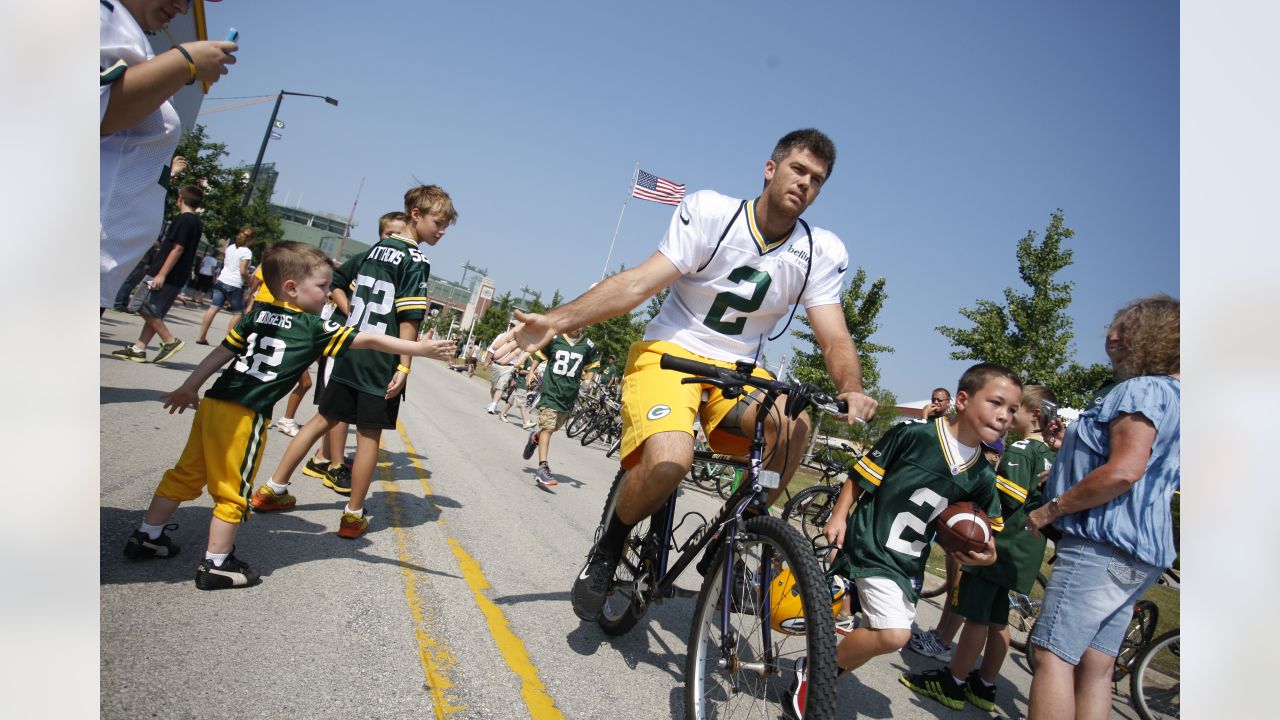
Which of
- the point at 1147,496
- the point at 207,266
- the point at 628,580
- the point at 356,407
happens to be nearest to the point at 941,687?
the point at 1147,496

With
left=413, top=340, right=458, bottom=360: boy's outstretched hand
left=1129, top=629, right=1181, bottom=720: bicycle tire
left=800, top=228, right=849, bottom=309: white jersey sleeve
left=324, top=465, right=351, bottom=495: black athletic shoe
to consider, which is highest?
left=800, top=228, right=849, bottom=309: white jersey sleeve

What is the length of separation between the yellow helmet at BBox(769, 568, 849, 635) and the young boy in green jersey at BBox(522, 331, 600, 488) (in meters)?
6.35

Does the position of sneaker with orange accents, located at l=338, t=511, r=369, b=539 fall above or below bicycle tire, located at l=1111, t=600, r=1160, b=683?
below

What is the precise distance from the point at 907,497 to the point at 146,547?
149 inches

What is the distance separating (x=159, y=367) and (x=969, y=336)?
62.7 feet

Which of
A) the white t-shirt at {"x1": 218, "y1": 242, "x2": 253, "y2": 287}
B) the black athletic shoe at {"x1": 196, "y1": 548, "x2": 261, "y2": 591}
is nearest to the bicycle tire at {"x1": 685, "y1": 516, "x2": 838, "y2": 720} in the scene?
the black athletic shoe at {"x1": 196, "y1": 548, "x2": 261, "y2": 591}

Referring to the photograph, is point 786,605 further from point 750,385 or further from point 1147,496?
point 1147,496

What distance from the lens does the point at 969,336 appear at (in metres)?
19.3

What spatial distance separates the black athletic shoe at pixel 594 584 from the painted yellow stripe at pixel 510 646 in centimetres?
35

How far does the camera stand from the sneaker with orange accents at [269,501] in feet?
15.0

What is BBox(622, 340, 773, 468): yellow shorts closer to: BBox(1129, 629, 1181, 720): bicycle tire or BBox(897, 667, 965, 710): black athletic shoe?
BBox(897, 667, 965, 710): black athletic shoe

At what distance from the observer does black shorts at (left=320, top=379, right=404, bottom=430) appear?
15.4ft

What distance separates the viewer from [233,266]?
12.4m
